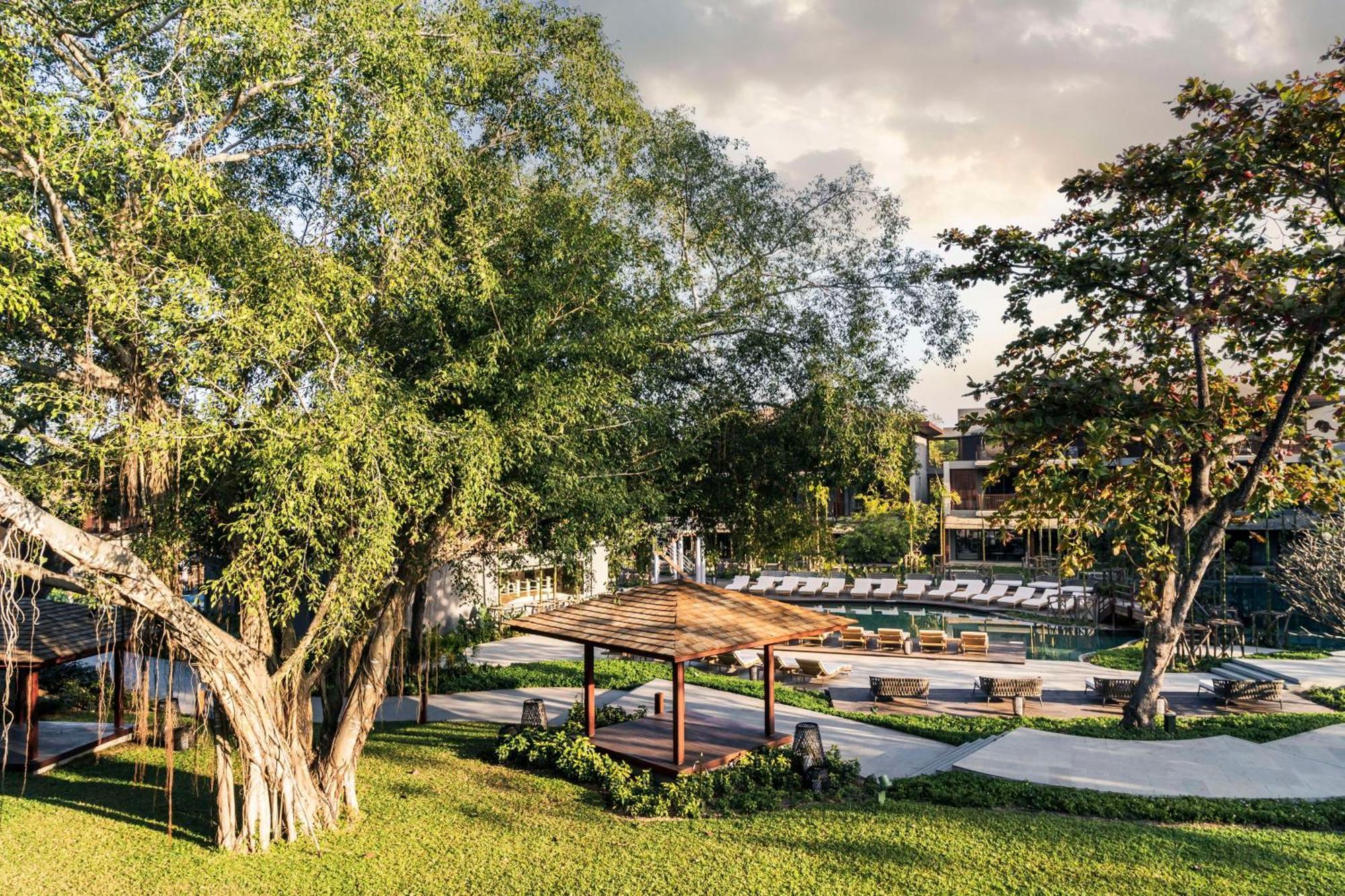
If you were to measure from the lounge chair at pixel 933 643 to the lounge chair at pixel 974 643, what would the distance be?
23.2 inches

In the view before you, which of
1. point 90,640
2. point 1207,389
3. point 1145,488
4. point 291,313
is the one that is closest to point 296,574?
point 291,313

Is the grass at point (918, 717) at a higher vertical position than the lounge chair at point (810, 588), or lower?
lower

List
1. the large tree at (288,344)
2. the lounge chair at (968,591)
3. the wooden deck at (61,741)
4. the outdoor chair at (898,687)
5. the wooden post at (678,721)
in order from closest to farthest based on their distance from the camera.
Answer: the large tree at (288,344), the wooden post at (678,721), the wooden deck at (61,741), the outdoor chair at (898,687), the lounge chair at (968,591)

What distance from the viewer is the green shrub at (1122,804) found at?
9.26 meters

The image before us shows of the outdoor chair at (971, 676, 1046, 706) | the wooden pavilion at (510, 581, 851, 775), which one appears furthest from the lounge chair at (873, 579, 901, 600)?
the wooden pavilion at (510, 581, 851, 775)

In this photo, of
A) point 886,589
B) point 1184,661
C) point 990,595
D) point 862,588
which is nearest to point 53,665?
point 1184,661

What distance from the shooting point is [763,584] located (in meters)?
36.5

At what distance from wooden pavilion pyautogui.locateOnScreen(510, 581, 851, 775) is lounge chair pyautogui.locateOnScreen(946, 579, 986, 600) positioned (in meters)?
21.4

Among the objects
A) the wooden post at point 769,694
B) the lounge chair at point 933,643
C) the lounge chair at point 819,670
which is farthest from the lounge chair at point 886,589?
the wooden post at point 769,694

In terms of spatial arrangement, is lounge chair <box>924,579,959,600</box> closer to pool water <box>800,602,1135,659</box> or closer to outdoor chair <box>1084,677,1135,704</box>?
pool water <box>800,602,1135,659</box>

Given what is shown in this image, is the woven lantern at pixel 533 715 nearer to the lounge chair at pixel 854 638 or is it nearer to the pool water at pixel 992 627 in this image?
the lounge chair at pixel 854 638

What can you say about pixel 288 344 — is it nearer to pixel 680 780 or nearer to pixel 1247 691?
pixel 680 780

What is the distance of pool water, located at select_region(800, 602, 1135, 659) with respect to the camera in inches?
935

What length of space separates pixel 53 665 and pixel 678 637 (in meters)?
9.20
